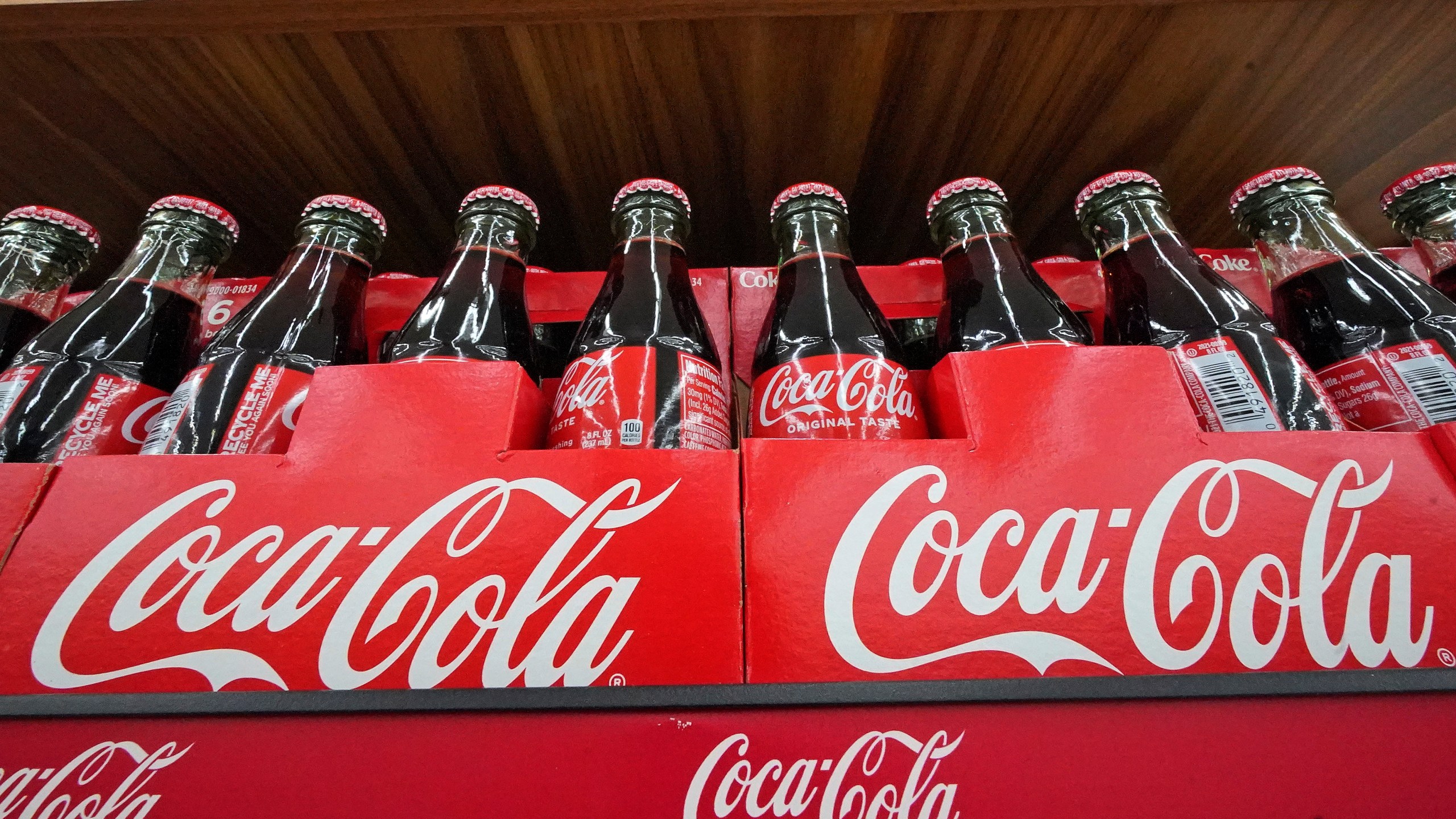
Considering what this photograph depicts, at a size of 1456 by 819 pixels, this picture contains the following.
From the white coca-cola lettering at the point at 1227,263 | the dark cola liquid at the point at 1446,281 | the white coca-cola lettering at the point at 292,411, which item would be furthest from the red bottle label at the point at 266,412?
the dark cola liquid at the point at 1446,281

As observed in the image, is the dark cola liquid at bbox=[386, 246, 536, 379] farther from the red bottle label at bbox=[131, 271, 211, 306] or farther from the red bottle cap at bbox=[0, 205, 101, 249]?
the red bottle cap at bbox=[0, 205, 101, 249]

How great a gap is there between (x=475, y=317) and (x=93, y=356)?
0.48 metres

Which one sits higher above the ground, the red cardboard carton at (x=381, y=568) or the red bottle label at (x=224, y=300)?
the red bottle label at (x=224, y=300)

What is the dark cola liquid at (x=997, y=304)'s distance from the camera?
2.77 feet

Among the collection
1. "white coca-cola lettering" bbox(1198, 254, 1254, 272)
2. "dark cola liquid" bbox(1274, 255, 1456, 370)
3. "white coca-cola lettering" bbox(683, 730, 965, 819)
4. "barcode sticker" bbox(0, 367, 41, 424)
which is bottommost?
"white coca-cola lettering" bbox(683, 730, 965, 819)

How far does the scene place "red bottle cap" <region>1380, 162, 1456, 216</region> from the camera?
3.23 ft

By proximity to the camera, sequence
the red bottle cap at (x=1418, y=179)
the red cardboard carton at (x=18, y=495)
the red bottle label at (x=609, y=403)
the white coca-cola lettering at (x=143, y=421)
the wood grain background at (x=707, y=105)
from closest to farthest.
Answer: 1. the red cardboard carton at (x=18, y=495)
2. the red bottle label at (x=609, y=403)
3. the white coca-cola lettering at (x=143, y=421)
4. the wood grain background at (x=707, y=105)
5. the red bottle cap at (x=1418, y=179)

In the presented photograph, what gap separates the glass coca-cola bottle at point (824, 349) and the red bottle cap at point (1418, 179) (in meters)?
0.85

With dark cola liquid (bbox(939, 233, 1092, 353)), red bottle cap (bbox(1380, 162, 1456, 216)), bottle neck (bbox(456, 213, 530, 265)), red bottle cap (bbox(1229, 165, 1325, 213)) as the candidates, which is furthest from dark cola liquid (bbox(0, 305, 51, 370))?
red bottle cap (bbox(1380, 162, 1456, 216))

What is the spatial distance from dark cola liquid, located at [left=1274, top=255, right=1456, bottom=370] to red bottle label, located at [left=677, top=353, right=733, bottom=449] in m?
0.79

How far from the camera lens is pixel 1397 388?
0.71 metres

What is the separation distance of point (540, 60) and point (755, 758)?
956 mm

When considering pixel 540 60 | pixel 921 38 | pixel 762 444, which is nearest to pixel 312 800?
pixel 762 444

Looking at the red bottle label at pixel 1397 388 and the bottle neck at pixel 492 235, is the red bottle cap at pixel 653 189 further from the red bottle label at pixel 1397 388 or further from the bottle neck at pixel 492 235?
the red bottle label at pixel 1397 388
